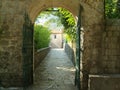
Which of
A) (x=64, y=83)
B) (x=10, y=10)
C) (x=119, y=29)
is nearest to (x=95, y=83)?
(x=119, y=29)

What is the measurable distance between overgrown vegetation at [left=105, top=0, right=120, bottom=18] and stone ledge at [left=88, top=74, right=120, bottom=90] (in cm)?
346

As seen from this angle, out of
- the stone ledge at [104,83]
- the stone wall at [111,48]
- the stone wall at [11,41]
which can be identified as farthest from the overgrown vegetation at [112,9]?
the stone wall at [11,41]

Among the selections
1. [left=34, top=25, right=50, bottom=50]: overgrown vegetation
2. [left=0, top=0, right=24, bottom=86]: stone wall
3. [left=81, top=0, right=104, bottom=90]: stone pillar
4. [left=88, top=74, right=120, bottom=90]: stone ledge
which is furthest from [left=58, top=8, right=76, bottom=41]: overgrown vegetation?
[left=88, top=74, right=120, bottom=90]: stone ledge

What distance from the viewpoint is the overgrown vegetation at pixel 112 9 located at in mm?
11094

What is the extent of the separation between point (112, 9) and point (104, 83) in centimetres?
411

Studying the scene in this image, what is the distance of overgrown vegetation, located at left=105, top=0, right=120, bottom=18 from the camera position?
36.4ft

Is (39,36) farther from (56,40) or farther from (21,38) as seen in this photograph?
(56,40)

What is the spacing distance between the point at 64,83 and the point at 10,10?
3830 mm

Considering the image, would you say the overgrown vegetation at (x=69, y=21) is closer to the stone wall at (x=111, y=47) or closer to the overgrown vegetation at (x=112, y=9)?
the overgrown vegetation at (x=112, y=9)

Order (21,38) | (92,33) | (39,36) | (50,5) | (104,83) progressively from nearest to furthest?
(104,83) < (92,33) < (21,38) < (50,5) < (39,36)

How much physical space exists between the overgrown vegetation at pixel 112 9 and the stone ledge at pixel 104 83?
3463mm

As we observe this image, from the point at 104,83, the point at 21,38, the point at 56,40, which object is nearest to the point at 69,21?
the point at 21,38

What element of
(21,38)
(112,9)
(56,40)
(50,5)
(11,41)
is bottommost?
(56,40)

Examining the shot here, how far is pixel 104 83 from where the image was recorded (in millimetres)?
8352
